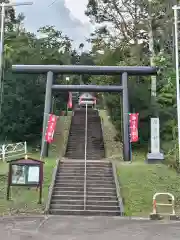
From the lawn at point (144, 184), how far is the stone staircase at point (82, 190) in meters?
0.52

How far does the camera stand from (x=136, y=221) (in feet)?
37.9

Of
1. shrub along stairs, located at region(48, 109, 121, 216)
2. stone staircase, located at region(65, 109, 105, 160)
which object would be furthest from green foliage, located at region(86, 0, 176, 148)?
shrub along stairs, located at region(48, 109, 121, 216)

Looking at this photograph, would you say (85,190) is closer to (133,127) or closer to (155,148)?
(155,148)

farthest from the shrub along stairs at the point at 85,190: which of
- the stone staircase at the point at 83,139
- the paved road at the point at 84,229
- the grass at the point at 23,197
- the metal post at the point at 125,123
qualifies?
the stone staircase at the point at 83,139

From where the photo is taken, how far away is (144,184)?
15.6 m

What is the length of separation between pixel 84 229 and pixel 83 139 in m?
16.8

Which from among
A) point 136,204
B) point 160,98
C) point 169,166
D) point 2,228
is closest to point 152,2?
point 160,98

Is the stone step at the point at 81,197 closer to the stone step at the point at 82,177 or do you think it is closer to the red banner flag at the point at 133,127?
the stone step at the point at 82,177

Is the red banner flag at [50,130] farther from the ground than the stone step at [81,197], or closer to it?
farther from the ground

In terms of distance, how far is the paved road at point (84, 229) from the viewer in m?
9.28

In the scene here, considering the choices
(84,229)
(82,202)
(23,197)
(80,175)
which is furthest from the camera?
(80,175)

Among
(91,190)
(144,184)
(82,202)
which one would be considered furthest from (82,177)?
(144,184)

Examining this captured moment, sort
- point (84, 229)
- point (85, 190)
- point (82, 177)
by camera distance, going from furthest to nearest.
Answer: point (82, 177)
point (85, 190)
point (84, 229)

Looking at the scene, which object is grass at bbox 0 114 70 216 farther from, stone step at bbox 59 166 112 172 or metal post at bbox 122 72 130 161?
metal post at bbox 122 72 130 161
